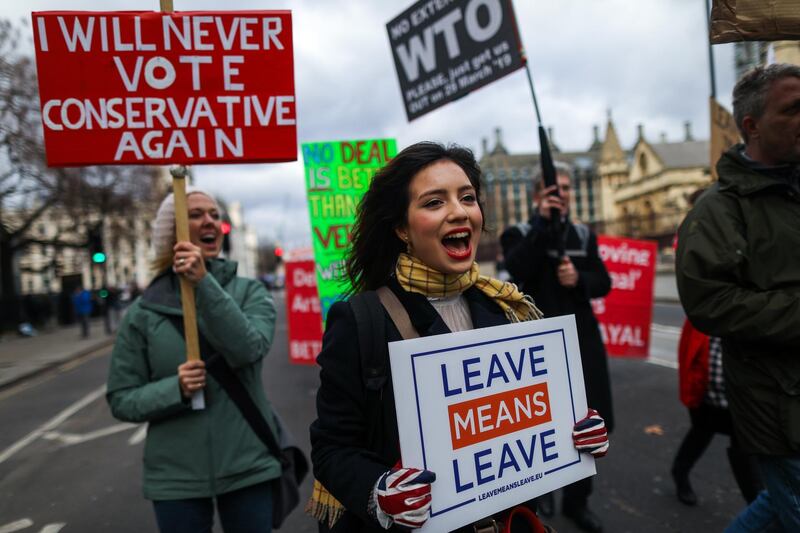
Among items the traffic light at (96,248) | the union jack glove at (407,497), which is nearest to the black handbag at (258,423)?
the union jack glove at (407,497)

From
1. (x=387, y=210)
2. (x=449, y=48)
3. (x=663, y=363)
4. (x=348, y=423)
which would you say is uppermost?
(x=449, y=48)

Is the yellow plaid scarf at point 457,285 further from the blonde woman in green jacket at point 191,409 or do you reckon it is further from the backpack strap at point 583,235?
the backpack strap at point 583,235

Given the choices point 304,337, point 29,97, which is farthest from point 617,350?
point 29,97

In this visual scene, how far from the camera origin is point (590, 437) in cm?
158

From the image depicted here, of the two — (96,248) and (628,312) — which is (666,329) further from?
(96,248)

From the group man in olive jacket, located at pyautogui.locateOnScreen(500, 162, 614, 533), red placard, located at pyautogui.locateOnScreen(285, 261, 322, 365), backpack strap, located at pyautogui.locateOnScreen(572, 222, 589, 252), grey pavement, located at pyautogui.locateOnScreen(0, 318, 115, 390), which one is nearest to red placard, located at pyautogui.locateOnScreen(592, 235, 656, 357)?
backpack strap, located at pyautogui.locateOnScreen(572, 222, 589, 252)

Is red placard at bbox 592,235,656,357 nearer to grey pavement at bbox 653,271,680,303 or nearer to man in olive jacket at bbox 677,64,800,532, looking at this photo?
man in olive jacket at bbox 677,64,800,532

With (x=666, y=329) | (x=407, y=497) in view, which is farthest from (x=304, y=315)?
(x=666, y=329)

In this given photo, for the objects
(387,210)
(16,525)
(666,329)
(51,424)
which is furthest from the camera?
(666,329)

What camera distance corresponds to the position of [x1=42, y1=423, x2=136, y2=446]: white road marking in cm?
629

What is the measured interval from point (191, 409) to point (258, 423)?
27 cm

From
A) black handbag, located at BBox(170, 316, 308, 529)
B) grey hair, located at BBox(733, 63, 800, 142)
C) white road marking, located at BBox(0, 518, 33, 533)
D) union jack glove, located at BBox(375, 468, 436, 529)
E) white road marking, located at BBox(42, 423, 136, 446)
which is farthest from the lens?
white road marking, located at BBox(42, 423, 136, 446)

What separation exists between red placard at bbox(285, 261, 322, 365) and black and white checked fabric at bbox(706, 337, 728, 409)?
4.31m

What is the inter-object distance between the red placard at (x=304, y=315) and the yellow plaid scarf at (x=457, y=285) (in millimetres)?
4876
